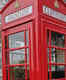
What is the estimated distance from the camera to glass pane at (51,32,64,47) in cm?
203

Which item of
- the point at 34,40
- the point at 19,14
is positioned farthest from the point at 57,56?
the point at 19,14

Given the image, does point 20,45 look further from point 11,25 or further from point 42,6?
point 42,6

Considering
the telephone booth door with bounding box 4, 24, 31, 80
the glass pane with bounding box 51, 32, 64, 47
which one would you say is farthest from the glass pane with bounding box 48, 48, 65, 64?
the telephone booth door with bounding box 4, 24, 31, 80

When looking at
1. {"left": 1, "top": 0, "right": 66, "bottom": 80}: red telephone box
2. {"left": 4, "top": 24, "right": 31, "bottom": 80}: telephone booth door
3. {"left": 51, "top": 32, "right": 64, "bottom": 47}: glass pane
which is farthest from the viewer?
{"left": 51, "top": 32, "right": 64, "bottom": 47}: glass pane

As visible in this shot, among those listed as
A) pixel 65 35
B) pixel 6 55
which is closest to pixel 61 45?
pixel 65 35

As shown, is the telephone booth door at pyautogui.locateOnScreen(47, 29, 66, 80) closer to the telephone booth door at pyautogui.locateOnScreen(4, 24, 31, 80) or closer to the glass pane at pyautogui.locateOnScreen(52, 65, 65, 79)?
the glass pane at pyautogui.locateOnScreen(52, 65, 65, 79)

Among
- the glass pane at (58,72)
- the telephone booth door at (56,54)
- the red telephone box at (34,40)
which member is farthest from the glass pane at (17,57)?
the glass pane at (58,72)

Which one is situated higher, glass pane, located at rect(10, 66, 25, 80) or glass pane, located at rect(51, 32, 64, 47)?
glass pane, located at rect(51, 32, 64, 47)

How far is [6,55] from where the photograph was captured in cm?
Answer: 232

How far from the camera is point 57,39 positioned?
7.14 feet

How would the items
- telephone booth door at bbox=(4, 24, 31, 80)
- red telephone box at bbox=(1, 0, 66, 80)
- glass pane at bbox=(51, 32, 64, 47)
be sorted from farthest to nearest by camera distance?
glass pane at bbox=(51, 32, 64, 47), telephone booth door at bbox=(4, 24, 31, 80), red telephone box at bbox=(1, 0, 66, 80)

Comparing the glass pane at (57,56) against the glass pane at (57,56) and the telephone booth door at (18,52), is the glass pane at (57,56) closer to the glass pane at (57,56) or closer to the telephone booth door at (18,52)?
the glass pane at (57,56)

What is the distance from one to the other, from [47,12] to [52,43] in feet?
1.47

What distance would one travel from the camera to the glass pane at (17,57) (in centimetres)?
201
